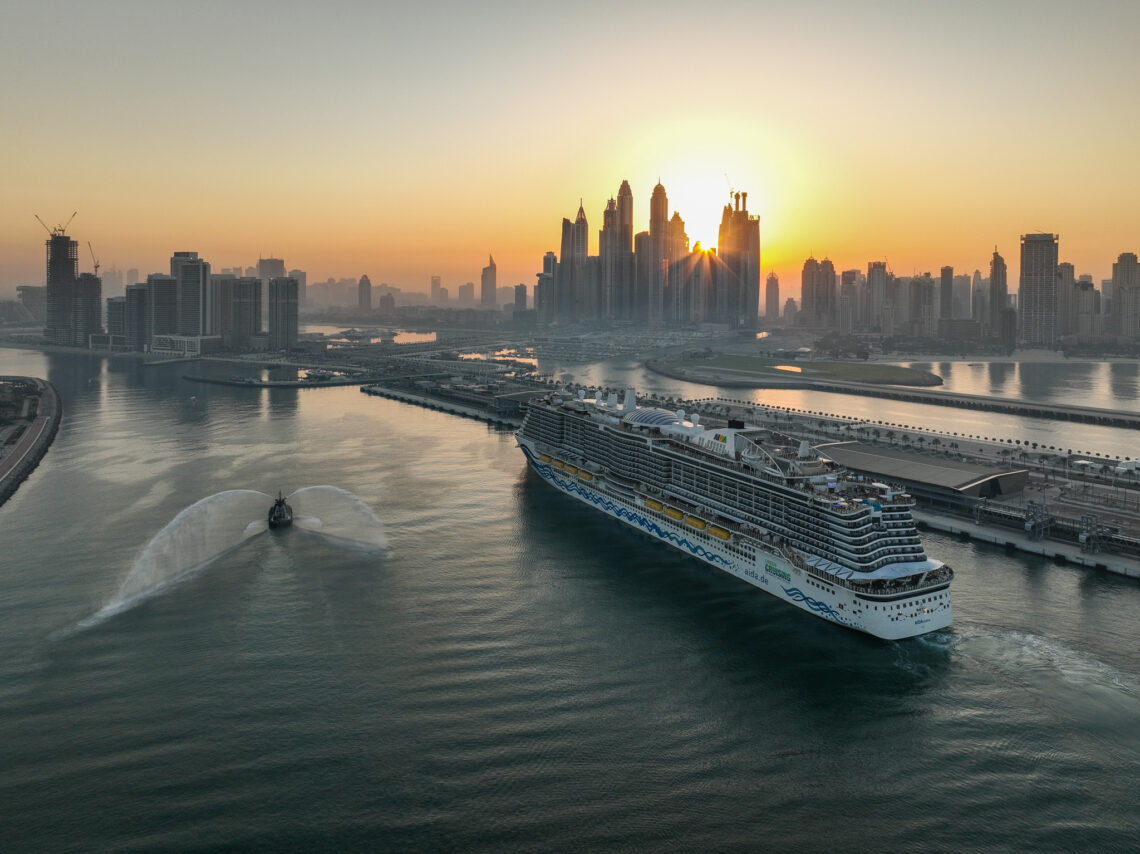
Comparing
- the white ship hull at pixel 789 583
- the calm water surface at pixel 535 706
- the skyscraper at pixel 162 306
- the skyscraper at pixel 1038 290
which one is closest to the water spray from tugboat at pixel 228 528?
the calm water surface at pixel 535 706

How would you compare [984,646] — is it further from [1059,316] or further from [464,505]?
[1059,316]

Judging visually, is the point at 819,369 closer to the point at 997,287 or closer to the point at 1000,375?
the point at 1000,375

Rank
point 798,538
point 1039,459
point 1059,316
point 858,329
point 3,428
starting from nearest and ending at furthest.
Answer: point 798,538 < point 1039,459 < point 3,428 < point 1059,316 < point 858,329

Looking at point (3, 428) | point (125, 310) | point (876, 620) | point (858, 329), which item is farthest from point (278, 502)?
point (858, 329)

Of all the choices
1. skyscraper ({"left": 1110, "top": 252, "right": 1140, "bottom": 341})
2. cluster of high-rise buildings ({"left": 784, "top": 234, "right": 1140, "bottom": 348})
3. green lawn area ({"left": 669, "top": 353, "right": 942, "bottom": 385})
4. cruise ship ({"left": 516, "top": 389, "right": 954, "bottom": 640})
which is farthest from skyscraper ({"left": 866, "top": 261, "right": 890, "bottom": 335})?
cruise ship ({"left": 516, "top": 389, "right": 954, "bottom": 640})

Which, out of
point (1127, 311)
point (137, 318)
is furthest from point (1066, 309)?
point (137, 318)

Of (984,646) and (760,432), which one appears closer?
(984,646)

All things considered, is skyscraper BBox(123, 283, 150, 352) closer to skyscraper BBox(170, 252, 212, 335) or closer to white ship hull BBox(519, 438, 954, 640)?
skyscraper BBox(170, 252, 212, 335)
